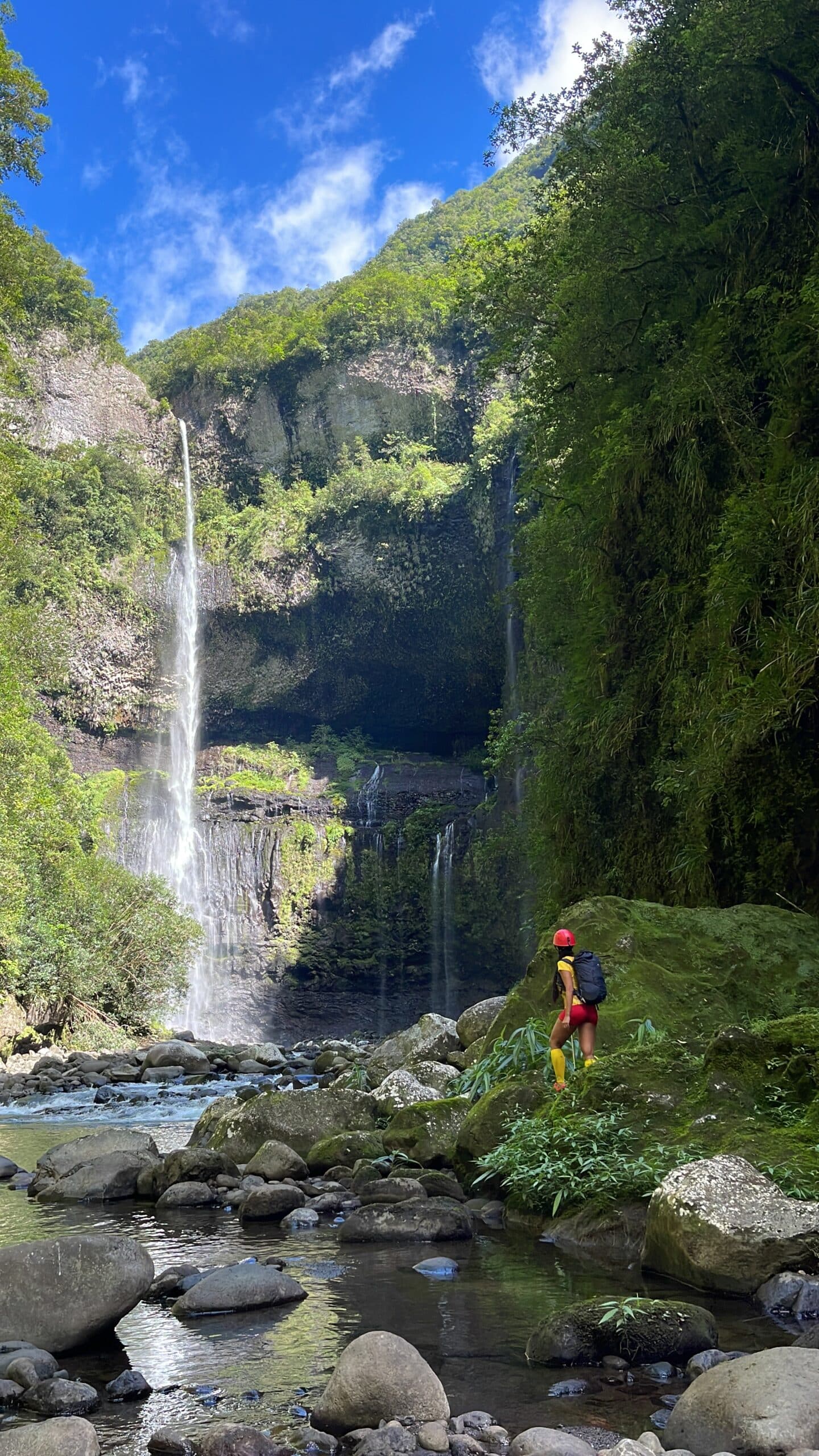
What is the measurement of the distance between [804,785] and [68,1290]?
6.41m

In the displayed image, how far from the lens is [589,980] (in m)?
7.00

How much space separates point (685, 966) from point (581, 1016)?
1115mm

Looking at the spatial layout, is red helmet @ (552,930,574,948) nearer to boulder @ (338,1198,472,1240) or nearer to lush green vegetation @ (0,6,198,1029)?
boulder @ (338,1198,472,1240)

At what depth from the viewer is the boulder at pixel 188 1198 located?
24.3 feet

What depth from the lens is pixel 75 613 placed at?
37.8m

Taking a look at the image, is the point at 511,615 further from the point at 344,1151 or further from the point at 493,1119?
the point at 493,1119

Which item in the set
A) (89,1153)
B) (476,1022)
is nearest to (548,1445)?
(89,1153)

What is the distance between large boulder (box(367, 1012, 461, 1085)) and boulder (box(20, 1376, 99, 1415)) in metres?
7.56

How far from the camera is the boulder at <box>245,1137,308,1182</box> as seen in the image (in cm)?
779

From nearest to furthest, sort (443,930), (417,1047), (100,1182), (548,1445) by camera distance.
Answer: (548,1445)
(100,1182)
(417,1047)
(443,930)

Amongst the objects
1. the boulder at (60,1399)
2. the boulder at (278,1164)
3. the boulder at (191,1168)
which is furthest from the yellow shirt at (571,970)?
the boulder at (60,1399)

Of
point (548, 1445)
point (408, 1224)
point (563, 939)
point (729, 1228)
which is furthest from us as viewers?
point (563, 939)

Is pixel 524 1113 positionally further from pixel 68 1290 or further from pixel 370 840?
pixel 370 840

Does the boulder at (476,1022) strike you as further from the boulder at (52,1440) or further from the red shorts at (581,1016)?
the boulder at (52,1440)
